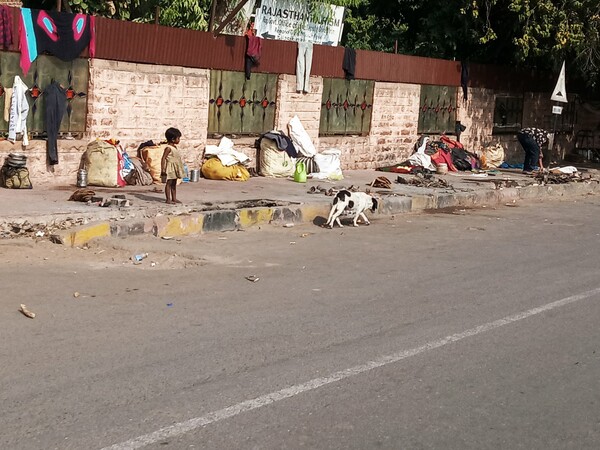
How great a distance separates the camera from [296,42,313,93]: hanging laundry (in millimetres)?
18734

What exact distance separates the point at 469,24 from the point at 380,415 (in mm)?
20104

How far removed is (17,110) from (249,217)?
3.71m

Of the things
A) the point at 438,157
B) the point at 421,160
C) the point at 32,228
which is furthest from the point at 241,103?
the point at 32,228

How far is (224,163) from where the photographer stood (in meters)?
16.8

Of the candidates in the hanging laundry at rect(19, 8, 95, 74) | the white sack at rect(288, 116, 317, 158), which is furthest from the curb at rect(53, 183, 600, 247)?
the hanging laundry at rect(19, 8, 95, 74)

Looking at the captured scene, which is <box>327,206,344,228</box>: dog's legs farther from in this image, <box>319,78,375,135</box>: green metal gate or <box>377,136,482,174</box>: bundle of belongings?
<box>377,136,482,174</box>: bundle of belongings

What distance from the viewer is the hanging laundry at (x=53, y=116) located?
46.4ft

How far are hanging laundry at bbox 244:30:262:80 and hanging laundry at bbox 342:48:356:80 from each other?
8.99ft

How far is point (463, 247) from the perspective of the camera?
39.8 ft

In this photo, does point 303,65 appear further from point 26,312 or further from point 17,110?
point 26,312

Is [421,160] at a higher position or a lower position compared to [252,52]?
lower

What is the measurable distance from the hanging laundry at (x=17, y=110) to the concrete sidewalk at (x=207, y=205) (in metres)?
0.85

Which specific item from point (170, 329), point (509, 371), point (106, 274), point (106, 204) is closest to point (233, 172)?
point (106, 204)

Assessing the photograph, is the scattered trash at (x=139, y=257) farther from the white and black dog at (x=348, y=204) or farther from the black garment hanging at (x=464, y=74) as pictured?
the black garment hanging at (x=464, y=74)
